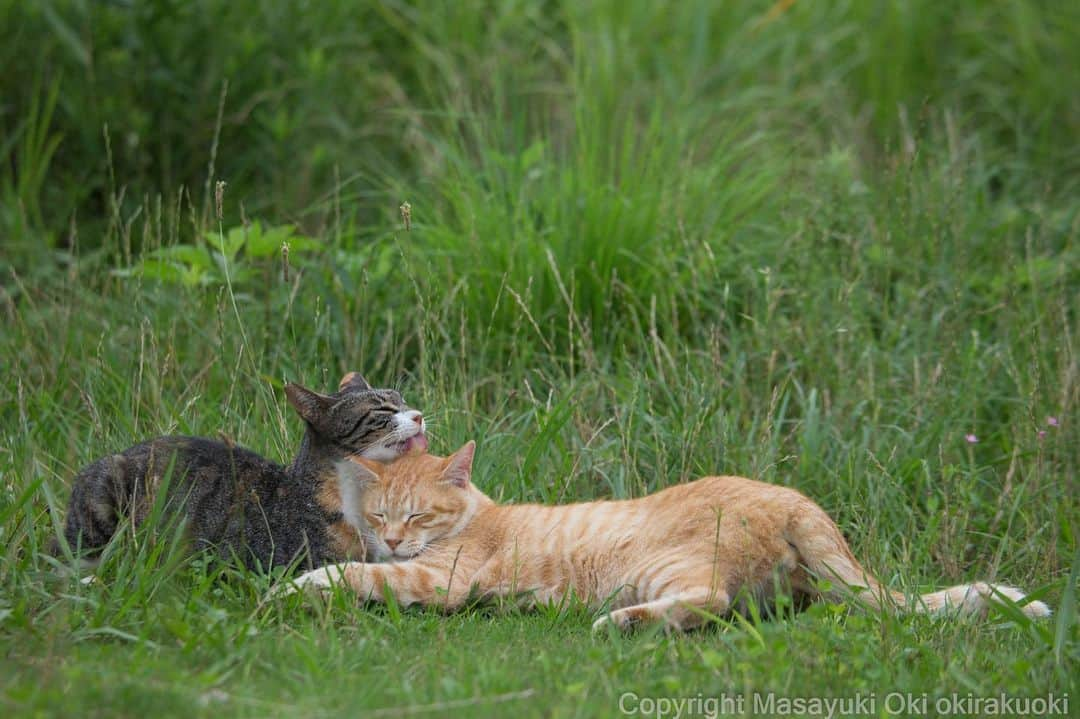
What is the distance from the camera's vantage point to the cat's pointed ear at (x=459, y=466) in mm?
4723

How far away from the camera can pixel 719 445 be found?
5473 mm

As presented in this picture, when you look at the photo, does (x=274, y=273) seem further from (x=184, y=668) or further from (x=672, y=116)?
(x=184, y=668)

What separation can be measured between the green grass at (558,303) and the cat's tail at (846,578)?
0.12 metres

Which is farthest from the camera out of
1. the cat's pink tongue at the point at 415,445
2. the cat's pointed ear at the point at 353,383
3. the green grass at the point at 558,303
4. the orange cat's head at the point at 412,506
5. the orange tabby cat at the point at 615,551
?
the cat's pointed ear at the point at 353,383

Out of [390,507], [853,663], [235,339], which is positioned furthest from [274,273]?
[853,663]

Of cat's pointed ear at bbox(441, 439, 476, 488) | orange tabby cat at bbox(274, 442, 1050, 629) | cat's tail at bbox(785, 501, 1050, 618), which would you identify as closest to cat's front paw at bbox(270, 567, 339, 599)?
orange tabby cat at bbox(274, 442, 1050, 629)

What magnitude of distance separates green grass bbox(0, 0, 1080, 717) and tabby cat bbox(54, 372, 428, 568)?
0.21 meters

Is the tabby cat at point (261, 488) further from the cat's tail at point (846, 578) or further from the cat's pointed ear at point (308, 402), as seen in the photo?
the cat's tail at point (846, 578)

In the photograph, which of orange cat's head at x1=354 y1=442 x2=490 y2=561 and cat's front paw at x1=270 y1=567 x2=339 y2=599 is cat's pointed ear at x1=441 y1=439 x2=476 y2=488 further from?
cat's front paw at x1=270 y1=567 x2=339 y2=599

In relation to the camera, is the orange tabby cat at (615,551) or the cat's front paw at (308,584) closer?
the cat's front paw at (308,584)

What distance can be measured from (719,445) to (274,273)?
2618mm

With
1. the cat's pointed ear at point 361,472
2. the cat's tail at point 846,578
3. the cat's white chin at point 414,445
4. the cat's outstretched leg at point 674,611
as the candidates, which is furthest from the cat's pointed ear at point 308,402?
the cat's tail at point 846,578

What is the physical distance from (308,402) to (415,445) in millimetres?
425

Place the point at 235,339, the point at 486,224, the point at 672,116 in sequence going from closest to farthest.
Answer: the point at 235,339
the point at 486,224
the point at 672,116
